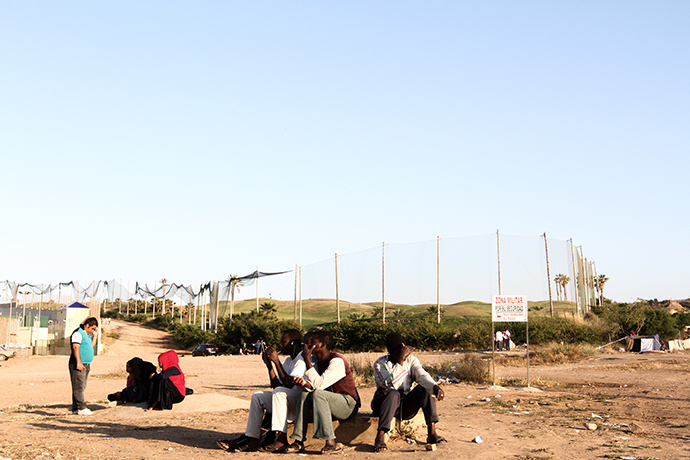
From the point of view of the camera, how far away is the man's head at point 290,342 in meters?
7.73

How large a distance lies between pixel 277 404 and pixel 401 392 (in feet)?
5.10

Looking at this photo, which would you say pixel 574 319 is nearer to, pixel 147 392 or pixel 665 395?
pixel 665 395

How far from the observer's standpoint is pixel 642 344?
1312 inches

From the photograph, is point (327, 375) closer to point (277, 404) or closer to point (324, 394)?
point (324, 394)

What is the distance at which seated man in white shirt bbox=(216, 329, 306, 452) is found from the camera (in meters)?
7.29

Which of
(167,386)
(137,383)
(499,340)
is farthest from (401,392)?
(499,340)

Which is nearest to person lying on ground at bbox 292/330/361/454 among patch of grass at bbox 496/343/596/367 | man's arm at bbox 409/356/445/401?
man's arm at bbox 409/356/445/401

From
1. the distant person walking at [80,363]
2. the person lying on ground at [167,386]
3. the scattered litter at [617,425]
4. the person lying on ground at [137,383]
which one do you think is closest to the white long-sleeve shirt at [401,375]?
the scattered litter at [617,425]

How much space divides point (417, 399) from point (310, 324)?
177 feet

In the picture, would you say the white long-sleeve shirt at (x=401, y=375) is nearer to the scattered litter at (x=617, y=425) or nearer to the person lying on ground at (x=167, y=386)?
the scattered litter at (x=617, y=425)

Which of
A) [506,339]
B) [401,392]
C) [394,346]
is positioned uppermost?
[394,346]

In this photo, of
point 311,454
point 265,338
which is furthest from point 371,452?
point 265,338

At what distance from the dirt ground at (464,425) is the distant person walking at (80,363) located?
0.29 m

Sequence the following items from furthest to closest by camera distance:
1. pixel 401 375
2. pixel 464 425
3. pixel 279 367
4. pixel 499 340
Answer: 1. pixel 499 340
2. pixel 464 425
3. pixel 401 375
4. pixel 279 367
